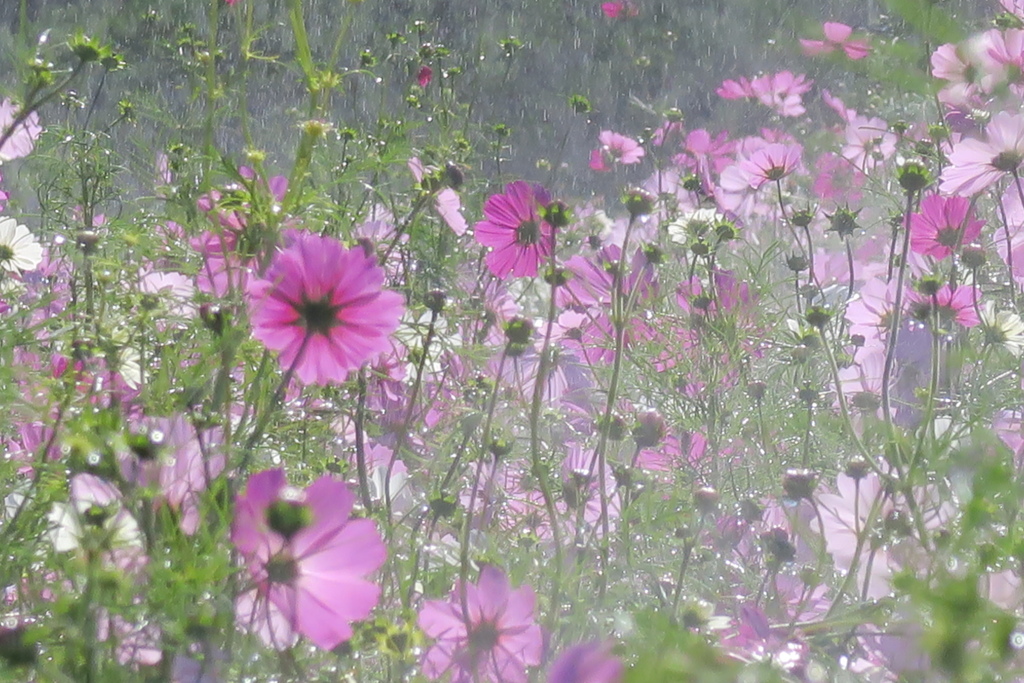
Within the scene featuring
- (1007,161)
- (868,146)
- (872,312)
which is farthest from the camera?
(868,146)

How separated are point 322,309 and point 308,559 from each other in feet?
0.29

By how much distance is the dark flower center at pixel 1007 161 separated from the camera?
1.87 ft

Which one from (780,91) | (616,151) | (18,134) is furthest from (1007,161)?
(780,91)

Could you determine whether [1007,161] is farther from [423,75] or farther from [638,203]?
[423,75]

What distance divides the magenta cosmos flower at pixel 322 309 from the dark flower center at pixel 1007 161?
0.35 m

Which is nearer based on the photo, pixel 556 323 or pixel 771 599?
pixel 771 599

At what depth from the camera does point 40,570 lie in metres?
0.40

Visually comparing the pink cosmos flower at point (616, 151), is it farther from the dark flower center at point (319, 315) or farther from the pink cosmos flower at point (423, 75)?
the dark flower center at point (319, 315)

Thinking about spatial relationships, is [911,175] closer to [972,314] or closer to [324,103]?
[972,314]

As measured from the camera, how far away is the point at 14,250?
0.66 m

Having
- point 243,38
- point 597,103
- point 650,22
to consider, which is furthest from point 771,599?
point 650,22

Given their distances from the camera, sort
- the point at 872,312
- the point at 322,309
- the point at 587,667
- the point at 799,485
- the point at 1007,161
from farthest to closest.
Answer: the point at 872,312, the point at 1007,161, the point at 799,485, the point at 322,309, the point at 587,667

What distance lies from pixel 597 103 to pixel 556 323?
2.38m

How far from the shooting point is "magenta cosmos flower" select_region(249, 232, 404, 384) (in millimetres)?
349
